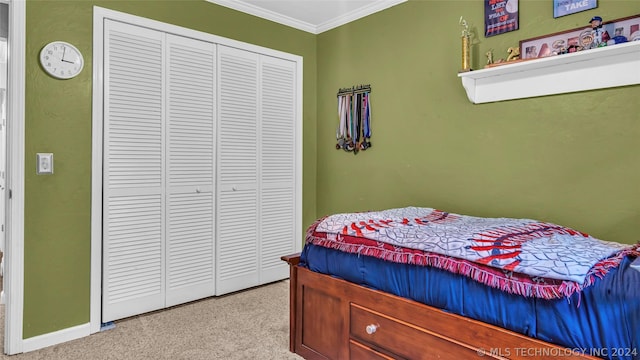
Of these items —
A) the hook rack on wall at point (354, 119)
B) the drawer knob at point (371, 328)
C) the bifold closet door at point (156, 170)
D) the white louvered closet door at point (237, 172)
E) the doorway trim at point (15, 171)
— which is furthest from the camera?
the hook rack on wall at point (354, 119)

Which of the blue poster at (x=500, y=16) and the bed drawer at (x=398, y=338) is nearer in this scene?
the bed drawer at (x=398, y=338)

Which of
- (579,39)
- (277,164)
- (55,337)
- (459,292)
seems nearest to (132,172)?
(55,337)

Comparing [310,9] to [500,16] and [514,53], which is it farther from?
[514,53]

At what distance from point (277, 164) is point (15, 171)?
6.45ft

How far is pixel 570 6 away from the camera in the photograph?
2.30 metres

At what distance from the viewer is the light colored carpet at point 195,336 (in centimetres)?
230

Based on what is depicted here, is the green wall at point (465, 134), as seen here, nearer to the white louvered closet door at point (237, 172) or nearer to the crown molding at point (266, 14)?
the crown molding at point (266, 14)

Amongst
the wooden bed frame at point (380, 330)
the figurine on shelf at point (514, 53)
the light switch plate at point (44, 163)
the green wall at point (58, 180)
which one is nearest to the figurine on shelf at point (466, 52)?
the figurine on shelf at point (514, 53)

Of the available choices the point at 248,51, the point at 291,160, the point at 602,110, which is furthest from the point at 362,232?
the point at 248,51

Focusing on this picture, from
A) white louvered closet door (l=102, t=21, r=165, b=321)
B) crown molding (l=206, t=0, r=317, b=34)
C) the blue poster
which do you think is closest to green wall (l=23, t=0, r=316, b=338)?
white louvered closet door (l=102, t=21, r=165, b=321)

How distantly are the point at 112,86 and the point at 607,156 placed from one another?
315cm

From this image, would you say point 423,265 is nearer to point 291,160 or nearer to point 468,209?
point 468,209

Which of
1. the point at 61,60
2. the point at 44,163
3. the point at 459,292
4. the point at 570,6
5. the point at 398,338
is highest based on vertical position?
the point at 570,6

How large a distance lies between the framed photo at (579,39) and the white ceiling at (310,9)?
1184 millimetres
